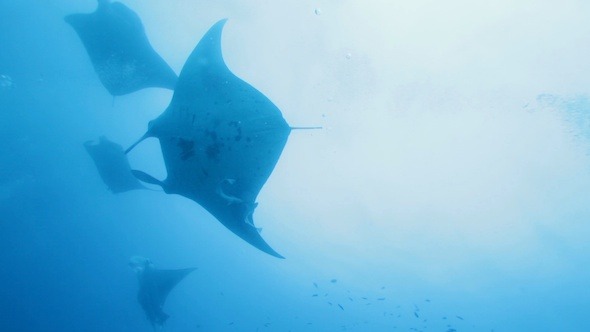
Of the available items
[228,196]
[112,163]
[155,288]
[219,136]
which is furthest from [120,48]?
[155,288]

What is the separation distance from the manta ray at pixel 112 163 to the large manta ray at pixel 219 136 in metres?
6.37

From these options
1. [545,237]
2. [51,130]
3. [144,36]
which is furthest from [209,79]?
[51,130]

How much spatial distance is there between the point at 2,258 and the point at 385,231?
5139cm

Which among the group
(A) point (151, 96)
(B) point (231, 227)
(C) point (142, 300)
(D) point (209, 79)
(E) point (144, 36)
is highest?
(A) point (151, 96)

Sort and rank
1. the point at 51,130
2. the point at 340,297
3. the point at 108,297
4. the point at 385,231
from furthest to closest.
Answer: the point at 108,297 → the point at 340,297 → the point at 51,130 → the point at 385,231

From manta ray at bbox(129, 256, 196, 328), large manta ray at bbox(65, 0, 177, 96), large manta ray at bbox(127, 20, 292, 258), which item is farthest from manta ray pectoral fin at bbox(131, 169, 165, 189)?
manta ray at bbox(129, 256, 196, 328)

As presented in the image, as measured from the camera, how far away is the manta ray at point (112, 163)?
10.6m

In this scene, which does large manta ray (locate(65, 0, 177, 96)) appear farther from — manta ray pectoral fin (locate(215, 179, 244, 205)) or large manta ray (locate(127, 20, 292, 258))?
manta ray pectoral fin (locate(215, 179, 244, 205))

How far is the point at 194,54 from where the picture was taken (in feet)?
14.2

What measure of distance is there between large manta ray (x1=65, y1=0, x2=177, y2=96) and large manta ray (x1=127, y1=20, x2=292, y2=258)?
2803 millimetres

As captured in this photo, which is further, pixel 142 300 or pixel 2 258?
pixel 2 258

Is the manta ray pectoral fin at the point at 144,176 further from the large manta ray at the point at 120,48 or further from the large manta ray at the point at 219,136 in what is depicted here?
the large manta ray at the point at 120,48

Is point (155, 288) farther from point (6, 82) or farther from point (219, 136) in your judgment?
point (6, 82)

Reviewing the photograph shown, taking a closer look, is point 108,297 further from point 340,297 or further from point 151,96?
point 151,96
